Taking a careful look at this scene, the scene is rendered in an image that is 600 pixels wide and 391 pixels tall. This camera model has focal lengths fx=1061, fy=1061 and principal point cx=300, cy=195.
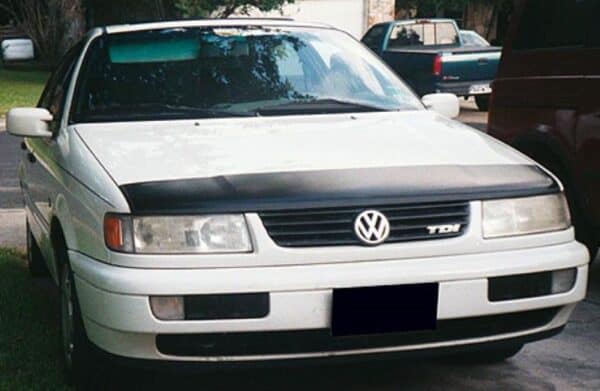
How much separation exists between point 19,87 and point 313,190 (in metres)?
21.2

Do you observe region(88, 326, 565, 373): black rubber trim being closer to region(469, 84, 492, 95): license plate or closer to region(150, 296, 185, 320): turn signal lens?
region(150, 296, 185, 320): turn signal lens

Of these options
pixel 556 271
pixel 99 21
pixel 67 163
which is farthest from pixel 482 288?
pixel 99 21

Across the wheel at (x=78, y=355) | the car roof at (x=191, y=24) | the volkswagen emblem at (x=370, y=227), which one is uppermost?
the car roof at (x=191, y=24)

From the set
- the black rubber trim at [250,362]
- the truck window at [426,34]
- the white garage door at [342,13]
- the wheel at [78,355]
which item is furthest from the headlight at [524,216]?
the white garage door at [342,13]

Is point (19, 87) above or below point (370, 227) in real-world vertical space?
below

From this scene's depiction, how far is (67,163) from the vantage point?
424 centimetres

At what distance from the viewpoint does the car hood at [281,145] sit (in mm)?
3795

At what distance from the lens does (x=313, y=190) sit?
3.57 metres

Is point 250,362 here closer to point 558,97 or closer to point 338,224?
point 338,224

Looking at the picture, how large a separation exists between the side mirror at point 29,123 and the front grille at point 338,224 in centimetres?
168

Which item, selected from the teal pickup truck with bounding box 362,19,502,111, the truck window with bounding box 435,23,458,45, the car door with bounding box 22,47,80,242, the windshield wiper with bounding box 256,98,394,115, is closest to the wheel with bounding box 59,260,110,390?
the car door with bounding box 22,47,80,242

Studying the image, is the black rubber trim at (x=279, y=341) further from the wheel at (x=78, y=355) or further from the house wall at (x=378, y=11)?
the house wall at (x=378, y=11)

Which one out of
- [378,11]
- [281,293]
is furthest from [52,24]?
[281,293]

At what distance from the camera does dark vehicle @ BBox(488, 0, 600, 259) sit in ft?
18.5
